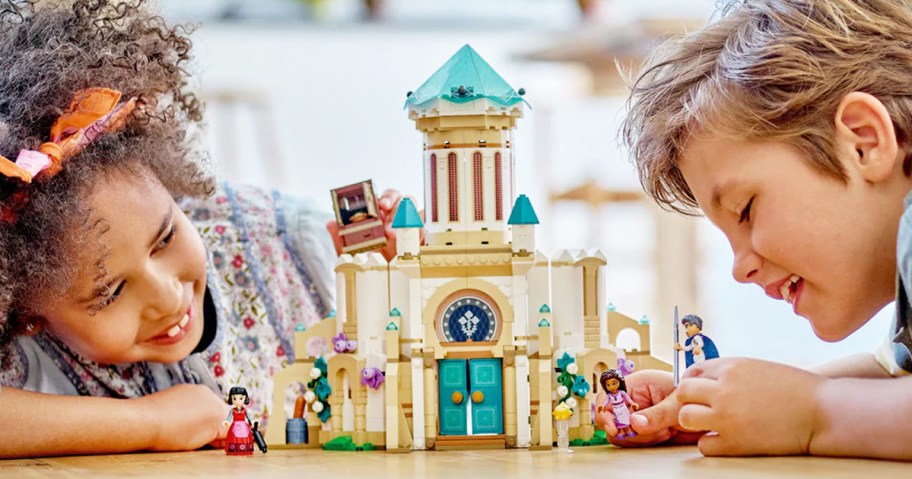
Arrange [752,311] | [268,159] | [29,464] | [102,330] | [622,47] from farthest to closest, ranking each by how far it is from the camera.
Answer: [752,311] → [268,159] → [622,47] → [102,330] → [29,464]

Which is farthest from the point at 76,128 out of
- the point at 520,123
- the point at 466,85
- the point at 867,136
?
the point at 520,123

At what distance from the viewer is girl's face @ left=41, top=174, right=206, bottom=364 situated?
3.96ft

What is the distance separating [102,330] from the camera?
1.25 meters

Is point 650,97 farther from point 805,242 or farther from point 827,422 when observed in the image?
point 827,422

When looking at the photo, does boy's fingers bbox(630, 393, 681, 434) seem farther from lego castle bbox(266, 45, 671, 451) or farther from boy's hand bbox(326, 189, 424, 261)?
boy's hand bbox(326, 189, 424, 261)

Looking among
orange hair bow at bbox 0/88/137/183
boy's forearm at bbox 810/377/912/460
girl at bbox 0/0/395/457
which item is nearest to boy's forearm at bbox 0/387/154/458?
girl at bbox 0/0/395/457

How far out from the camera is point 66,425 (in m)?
1.18

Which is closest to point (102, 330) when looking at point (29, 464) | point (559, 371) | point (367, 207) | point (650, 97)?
point (29, 464)

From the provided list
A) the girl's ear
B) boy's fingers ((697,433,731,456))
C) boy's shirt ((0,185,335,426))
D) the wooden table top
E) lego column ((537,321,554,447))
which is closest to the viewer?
the wooden table top

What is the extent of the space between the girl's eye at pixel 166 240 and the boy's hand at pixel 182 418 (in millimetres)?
159

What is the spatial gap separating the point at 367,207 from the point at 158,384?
334 millimetres

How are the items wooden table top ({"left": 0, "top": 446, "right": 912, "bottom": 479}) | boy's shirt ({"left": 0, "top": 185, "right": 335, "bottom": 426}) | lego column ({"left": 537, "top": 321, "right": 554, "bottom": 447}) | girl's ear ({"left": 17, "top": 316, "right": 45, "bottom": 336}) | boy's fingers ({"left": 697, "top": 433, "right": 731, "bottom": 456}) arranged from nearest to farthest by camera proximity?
wooden table top ({"left": 0, "top": 446, "right": 912, "bottom": 479})
boy's fingers ({"left": 697, "top": 433, "right": 731, "bottom": 456})
lego column ({"left": 537, "top": 321, "right": 554, "bottom": 447})
girl's ear ({"left": 17, "top": 316, "right": 45, "bottom": 336})
boy's shirt ({"left": 0, "top": 185, "right": 335, "bottom": 426})

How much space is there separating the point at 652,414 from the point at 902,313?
0.78ft

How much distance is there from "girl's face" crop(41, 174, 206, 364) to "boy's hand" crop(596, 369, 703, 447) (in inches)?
19.3
